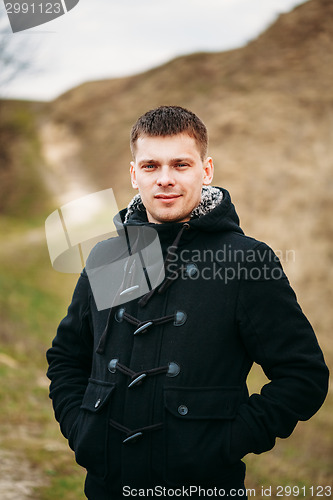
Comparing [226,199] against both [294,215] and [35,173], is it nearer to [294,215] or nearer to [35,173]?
[294,215]

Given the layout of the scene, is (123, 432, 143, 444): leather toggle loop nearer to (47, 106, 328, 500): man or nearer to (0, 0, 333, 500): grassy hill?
(47, 106, 328, 500): man

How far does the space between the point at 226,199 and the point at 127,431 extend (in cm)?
86

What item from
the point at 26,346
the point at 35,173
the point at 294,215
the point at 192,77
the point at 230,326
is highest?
the point at 192,77

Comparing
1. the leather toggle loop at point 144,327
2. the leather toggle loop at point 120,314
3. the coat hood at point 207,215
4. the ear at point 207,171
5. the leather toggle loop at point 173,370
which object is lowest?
the leather toggle loop at point 173,370

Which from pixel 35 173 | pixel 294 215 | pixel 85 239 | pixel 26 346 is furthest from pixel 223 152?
pixel 85 239

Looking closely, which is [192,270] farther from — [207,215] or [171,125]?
[171,125]

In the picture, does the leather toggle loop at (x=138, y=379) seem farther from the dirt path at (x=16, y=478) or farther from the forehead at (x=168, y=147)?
the dirt path at (x=16, y=478)

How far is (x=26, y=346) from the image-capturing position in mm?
7406

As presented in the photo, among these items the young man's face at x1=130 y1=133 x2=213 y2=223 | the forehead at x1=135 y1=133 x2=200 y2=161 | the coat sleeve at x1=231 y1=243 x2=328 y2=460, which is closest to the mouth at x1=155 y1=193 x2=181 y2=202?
the young man's face at x1=130 y1=133 x2=213 y2=223

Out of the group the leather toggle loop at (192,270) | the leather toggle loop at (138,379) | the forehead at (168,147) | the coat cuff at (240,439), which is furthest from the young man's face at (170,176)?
the coat cuff at (240,439)

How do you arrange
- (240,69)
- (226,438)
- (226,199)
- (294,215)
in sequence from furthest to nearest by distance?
1. (240,69)
2. (294,215)
3. (226,199)
4. (226,438)

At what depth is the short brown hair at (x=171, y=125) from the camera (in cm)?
183

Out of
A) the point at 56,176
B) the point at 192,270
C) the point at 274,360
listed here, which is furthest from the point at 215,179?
the point at 274,360

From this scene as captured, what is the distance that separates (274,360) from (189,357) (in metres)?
0.27
